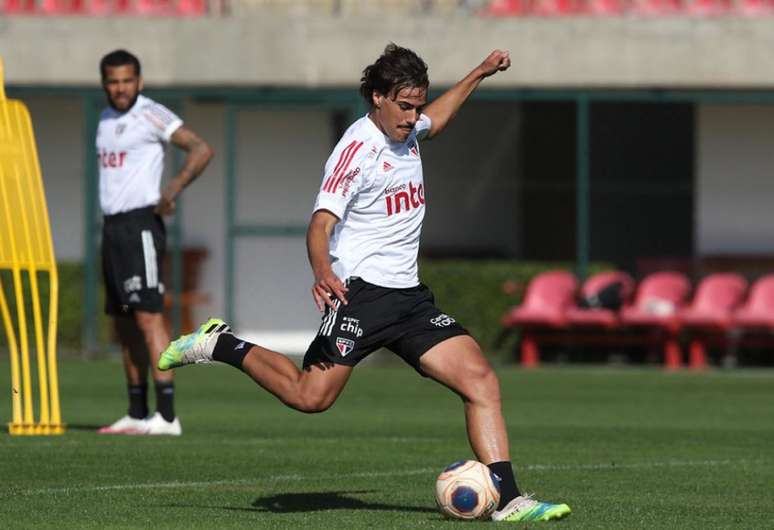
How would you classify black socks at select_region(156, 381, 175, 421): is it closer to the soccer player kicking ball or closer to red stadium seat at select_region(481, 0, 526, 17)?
the soccer player kicking ball

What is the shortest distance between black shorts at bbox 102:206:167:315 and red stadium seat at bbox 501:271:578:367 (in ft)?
34.3

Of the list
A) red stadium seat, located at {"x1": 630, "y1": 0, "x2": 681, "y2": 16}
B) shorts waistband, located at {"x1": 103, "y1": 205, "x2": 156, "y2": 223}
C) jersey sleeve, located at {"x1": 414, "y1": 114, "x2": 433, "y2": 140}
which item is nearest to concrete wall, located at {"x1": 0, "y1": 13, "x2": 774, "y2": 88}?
red stadium seat, located at {"x1": 630, "y1": 0, "x2": 681, "y2": 16}

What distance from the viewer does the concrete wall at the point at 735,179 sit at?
25766 mm

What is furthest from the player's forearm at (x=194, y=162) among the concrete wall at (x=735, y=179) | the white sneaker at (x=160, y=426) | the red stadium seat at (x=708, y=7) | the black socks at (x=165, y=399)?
the concrete wall at (x=735, y=179)

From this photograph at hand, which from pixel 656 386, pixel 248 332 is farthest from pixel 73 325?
pixel 656 386

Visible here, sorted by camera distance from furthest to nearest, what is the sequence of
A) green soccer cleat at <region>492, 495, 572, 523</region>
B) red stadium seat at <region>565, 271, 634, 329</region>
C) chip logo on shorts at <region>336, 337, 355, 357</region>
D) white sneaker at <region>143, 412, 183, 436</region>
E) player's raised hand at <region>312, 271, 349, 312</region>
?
red stadium seat at <region>565, 271, 634, 329</region> < white sneaker at <region>143, 412, 183, 436</region> < chip logo on shorts at <region>336, 337, 355, 357</region> < green soccer cleat at <region>492, 495, 572, 523</region> < player's raised hand at <region>312, 271, 349, 312</region>

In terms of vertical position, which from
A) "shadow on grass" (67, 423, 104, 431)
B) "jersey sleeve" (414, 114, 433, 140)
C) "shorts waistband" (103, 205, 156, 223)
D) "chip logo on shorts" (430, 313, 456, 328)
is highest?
"jersey sleeve" (414, 114, 433, 140)

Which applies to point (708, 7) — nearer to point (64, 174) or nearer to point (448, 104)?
point (64, 174)

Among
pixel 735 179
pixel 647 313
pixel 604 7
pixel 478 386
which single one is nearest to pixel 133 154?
pixel 478 386

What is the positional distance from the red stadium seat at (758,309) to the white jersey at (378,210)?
1400 centimetres

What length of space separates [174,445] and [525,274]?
1280 centimetres

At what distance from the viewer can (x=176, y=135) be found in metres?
12.5

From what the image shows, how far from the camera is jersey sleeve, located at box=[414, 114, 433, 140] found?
8.90m

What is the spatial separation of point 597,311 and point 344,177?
47.4 ft
